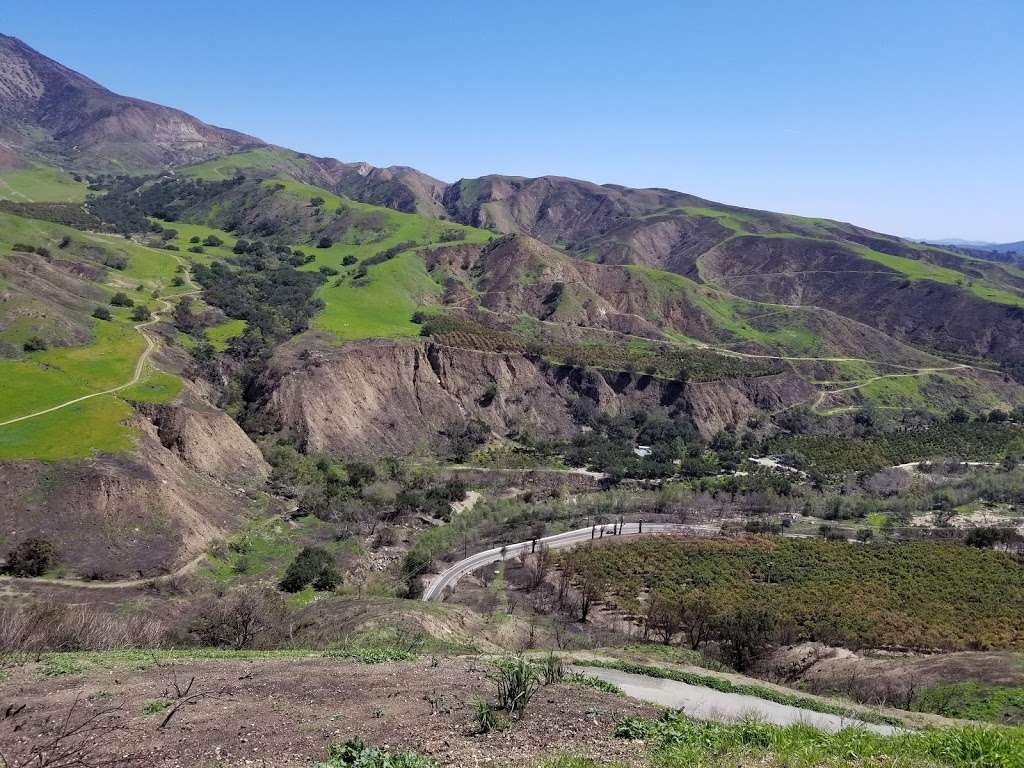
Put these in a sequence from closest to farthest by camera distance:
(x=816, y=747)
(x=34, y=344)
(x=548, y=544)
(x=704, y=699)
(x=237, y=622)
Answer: (x=816, y=747) < (x=704, y=699) < (x=237, y=622) < (x=548, y=544) < (x=34, y=344)

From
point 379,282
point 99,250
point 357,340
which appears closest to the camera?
point 357,340

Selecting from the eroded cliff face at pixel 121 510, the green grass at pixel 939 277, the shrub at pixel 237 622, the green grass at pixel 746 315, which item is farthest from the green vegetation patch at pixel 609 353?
the green grass at pixel 939 277

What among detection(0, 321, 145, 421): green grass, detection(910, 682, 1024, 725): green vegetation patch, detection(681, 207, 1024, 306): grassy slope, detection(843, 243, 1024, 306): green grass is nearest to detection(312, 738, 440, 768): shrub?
detection(910, 682, 1024, 725): green vegetation patch

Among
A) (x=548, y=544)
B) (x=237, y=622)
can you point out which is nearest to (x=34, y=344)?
(x=237, y=622)

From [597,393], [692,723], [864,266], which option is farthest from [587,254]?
[692,723]

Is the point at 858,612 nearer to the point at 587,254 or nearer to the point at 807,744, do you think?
the point at 807,744

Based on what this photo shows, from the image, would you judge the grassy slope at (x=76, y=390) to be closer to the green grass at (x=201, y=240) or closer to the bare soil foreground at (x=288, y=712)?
the bare soil foreground at (x=288, y=712)

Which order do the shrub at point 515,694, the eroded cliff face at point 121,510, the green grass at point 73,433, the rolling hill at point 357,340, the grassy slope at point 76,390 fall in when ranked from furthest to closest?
the rolling hill at point 357,340 → the grassy slope at point 76,390 → the green grass at point 73,433 → the eroded cliff face at point 121,510 → the shrub at point 515,694

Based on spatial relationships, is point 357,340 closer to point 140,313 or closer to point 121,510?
point 140,313
